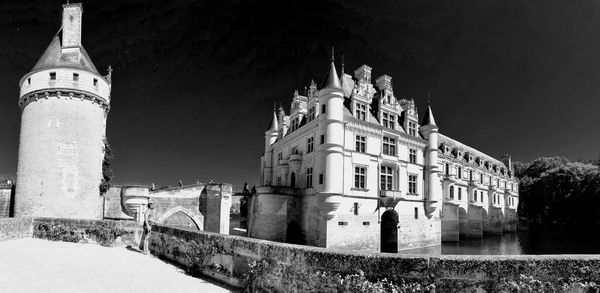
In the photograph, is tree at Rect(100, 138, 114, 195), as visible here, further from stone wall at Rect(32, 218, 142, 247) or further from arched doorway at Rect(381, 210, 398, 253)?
arched doorway at Rect(381, 210, 398, 253)

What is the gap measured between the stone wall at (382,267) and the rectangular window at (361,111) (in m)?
23.7

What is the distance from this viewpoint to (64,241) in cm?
1445

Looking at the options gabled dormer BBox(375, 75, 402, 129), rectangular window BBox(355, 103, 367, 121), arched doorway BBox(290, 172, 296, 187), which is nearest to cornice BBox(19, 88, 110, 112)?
arched doorway BBox(290, 172, 296, 187)

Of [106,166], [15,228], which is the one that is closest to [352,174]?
[106,166]

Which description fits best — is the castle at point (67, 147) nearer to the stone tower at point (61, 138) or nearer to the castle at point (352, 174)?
the stone tower at point (61, 138)

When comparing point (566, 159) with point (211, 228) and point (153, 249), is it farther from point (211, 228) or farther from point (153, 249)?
point (153, 249)

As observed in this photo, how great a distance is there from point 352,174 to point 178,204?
14069mm

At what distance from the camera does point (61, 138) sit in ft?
74.6

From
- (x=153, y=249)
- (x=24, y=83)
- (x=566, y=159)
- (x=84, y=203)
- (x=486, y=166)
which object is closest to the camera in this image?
(x=153, y=249)

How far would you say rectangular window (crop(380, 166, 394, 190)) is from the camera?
31.7 meters

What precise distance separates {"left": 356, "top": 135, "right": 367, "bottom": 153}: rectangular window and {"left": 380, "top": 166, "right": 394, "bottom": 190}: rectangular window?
316cm

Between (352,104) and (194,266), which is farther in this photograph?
(352,104)

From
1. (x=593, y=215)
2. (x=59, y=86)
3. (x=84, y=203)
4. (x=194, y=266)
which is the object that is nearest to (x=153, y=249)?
(x=194, y=266)

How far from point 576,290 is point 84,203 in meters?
25.6
